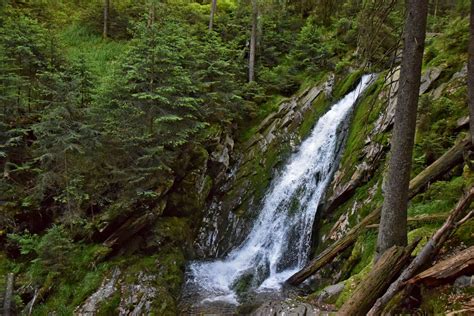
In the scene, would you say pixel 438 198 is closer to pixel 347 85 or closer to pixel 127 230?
pixel 127 230

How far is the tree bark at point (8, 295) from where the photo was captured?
8.41 meters

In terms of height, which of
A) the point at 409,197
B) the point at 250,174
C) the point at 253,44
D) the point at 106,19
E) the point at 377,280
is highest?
the point at 106,19

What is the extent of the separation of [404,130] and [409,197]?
12.1 feet

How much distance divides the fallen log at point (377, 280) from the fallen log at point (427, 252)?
24 cm

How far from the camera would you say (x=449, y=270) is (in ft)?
15.3

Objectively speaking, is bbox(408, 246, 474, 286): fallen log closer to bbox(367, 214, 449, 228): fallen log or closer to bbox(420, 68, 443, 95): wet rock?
bbox(367, 214, 449, 228): fallen log

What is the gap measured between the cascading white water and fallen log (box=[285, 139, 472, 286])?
4.69 feet

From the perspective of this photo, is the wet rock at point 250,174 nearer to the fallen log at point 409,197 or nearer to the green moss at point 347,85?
the green moss at point 347,85

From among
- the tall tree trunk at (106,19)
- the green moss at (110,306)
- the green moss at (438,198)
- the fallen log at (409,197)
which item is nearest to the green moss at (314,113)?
the fallen log at (409,197)

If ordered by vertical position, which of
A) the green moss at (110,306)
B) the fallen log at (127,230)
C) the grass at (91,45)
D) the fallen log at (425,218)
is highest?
the grass at (91,45)

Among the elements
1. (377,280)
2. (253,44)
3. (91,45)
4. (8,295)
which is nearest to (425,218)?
(377,280)

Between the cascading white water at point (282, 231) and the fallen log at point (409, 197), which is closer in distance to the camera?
the fallen log at point (409, 197)

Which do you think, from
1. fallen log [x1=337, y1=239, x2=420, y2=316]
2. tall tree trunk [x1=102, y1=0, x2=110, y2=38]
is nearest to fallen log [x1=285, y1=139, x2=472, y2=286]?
fallen log [x1=337, y1=239, x2=420, y2=316]

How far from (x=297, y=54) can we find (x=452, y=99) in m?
10.2
